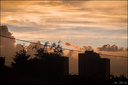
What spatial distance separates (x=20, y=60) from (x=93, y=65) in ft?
240

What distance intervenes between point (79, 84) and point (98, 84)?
5079 mm

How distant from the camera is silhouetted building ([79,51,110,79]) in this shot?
131100 mm

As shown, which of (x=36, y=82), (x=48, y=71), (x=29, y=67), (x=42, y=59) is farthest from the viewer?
(x=42, y=59)

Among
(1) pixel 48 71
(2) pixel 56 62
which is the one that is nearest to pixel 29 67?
(1) pixel 48 71

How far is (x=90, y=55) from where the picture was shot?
13862cm

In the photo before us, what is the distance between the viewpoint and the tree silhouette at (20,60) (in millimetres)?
66825

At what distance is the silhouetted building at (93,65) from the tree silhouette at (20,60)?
6711cm

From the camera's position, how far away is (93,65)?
134 meters

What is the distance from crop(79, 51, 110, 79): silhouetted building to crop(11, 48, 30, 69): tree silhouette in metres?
67.1

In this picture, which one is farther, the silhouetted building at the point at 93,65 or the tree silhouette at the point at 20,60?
the silhouetted building at the point at 93,65

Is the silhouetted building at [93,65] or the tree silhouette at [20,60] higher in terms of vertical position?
the tree silhouette at [20,60]

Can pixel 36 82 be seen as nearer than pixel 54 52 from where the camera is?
Yes

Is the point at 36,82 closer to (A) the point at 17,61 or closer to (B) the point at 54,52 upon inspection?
(A) the point at 17,61

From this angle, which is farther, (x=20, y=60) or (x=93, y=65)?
(x=93, y=65)
